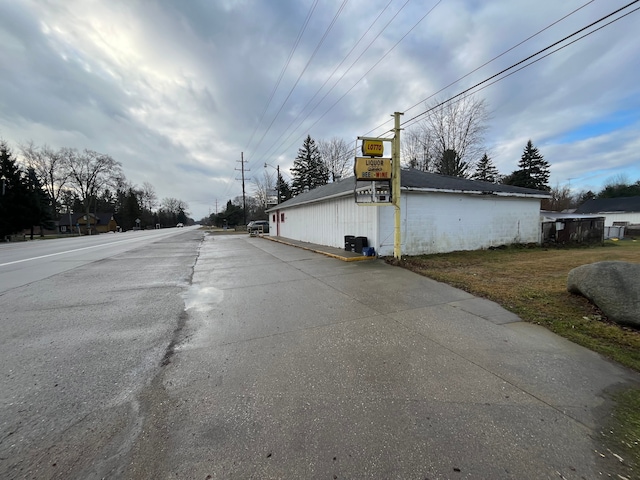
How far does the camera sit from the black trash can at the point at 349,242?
40.0 feet

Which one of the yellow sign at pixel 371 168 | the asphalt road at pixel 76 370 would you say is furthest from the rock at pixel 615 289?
the yellow sign at pixel 371 168

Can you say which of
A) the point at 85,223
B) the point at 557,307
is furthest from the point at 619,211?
the point at 85,223

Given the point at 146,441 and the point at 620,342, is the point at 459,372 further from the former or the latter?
the point at 146,441

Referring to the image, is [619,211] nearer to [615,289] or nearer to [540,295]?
[540,295]

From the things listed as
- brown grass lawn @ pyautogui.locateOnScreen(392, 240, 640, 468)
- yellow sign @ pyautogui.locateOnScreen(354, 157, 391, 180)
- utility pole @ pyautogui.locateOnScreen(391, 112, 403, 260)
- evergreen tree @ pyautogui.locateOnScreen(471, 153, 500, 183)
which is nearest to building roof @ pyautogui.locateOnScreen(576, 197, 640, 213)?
evergreen tree @ pyautogui.locateOnScreen(471, 153, 500, 183)

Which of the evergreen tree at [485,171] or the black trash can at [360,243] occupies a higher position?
the evergreen tree at [485,171]

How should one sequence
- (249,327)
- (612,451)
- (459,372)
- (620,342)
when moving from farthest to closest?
(249,327)
(620,342)
(459,372)
(612,451)

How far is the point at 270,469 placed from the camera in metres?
1.76

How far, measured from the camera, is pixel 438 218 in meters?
12.1

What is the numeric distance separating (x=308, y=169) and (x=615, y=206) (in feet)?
150

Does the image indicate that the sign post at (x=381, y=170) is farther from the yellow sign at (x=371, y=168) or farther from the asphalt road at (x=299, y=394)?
the asphalt road at (x=299, y=394)

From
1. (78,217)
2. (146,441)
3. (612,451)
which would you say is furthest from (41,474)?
(78,217)

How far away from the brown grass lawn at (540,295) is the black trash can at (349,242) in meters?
2.96

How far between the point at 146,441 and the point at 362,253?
9.88 meters
